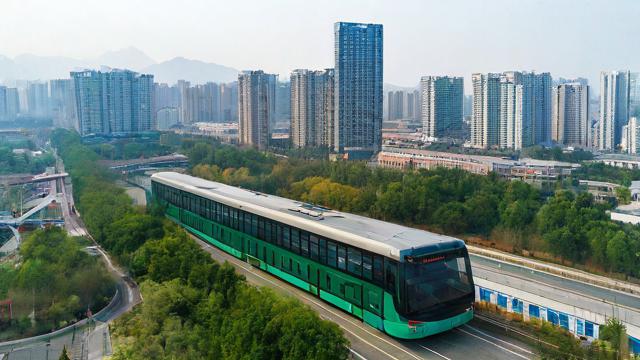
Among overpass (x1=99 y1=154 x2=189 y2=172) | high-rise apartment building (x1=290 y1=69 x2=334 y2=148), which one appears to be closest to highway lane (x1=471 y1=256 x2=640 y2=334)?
overpass (x1=99 y1=154 x2=189 y2=172)

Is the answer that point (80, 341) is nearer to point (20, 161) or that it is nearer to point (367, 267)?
point (367, 267)

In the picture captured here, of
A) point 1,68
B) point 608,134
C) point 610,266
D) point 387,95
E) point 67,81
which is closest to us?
point 610,266

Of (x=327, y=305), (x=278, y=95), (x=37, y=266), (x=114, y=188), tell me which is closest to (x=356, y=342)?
(x=327, y=305)

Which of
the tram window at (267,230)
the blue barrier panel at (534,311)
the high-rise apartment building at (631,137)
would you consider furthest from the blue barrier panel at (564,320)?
the high-rise apartment building at (631,137)

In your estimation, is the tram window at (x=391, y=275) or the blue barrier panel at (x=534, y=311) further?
the blue barrier panel at (x=534, y=311)

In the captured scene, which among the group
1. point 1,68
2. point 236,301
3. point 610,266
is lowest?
point 610,266

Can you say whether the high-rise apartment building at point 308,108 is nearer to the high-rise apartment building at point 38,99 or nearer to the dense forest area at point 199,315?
the high-rise apartment building at point 38,99

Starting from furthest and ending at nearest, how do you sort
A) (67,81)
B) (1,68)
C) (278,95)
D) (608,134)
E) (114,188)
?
(278,95) → (67,81) → (608,134) → (1,68) → (114,188)

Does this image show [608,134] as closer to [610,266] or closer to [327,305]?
[610,266]
